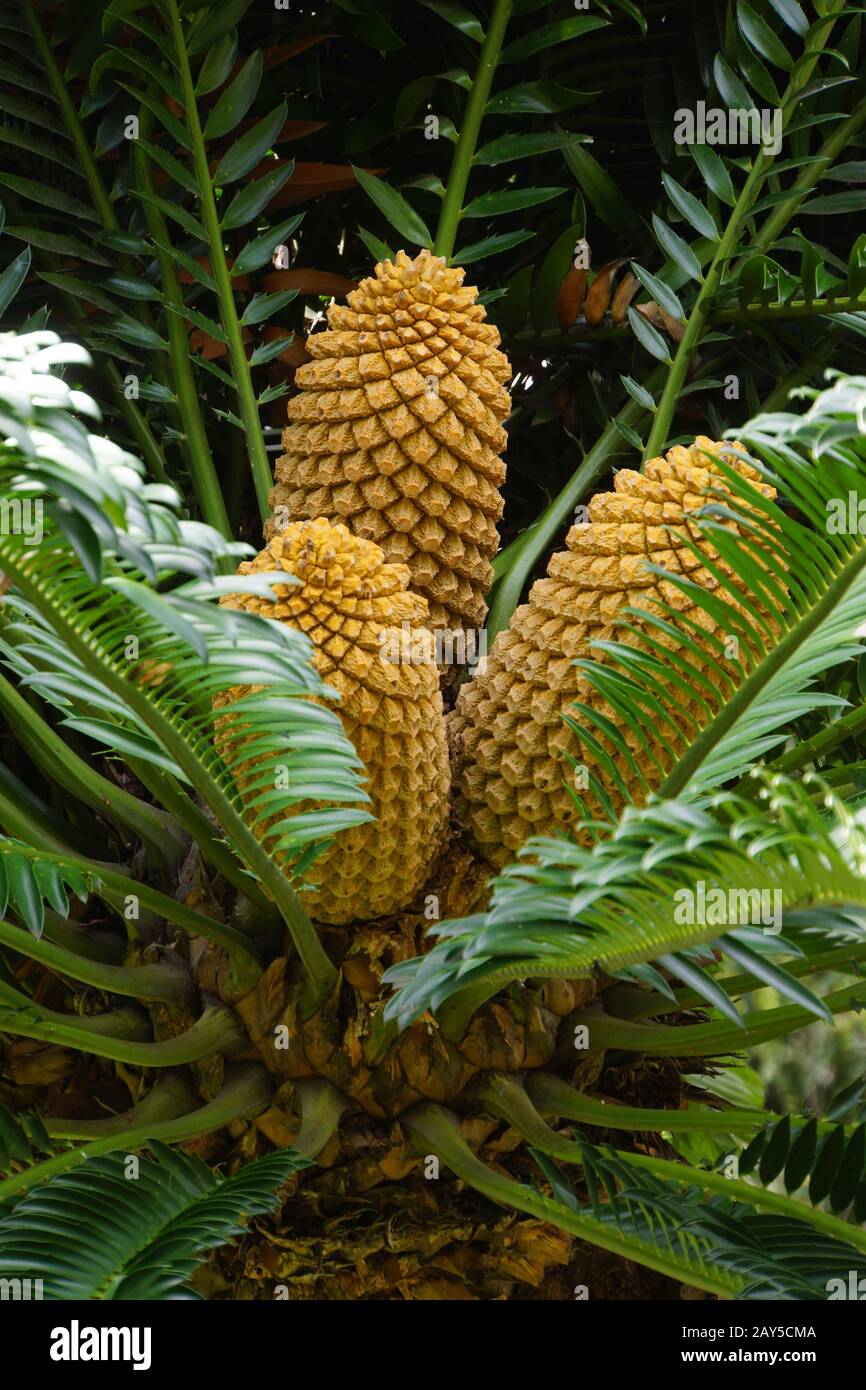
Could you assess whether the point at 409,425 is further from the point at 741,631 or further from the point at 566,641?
the point at 741,631

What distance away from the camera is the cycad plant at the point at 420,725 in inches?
27.4

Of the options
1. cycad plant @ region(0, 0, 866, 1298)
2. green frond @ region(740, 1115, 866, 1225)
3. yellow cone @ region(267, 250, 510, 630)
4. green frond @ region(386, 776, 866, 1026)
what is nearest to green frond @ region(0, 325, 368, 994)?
cycad plant @ region(0, 0, 866, 1298)

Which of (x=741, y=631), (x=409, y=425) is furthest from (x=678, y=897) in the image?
(x=409, y=425)

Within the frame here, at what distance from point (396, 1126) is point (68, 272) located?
867 millimetres

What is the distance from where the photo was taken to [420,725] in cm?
93

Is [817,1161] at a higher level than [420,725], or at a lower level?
lower

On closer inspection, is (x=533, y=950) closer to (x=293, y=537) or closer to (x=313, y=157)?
(x=293, y=537)

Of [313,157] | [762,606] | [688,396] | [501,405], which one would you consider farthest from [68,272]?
[762,606]

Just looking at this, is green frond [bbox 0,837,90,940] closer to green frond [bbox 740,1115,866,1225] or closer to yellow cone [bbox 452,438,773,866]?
yellow cone [bbox 452,438,773,866]

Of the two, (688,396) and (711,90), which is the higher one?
(711,90)

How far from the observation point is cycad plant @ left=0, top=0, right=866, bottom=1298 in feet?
2.28

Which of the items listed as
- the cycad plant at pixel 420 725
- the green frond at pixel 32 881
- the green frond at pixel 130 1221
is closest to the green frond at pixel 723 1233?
the cycad plant at pixel 420 725

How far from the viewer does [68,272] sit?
1344 mm
